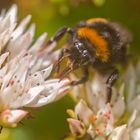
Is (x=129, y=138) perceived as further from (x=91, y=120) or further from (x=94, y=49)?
(x=94, y=49)

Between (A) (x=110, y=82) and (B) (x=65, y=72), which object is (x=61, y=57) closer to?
(B) (x=65, y=72)

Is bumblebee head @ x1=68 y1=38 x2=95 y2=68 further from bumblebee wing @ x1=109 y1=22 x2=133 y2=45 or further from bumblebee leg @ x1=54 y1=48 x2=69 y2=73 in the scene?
bumblebee wing @ x1=109 y1=22 x2=133 y2=45

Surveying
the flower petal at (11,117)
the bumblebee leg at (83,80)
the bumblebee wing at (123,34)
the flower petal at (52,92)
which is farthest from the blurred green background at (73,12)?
the flower petal at (11,117)

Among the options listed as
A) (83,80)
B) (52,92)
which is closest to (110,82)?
(83,80)

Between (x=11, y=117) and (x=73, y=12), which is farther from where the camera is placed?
(x=73, y=12)

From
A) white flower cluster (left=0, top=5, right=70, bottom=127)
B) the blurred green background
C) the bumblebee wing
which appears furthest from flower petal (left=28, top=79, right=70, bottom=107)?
the blurred green background
